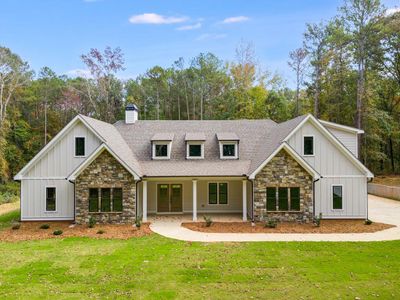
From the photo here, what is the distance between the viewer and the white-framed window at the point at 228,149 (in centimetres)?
1917

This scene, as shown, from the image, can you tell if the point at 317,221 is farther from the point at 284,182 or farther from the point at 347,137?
the point at 347,137

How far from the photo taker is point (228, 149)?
1928 centimetres

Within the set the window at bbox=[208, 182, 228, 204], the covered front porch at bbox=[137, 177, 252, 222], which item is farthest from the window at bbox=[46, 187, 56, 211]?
the window at bbox=[208, 182, 228, 204]

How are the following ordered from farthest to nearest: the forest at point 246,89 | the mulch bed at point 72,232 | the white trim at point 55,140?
the forest at point 246,89 → the white trim at point 55,140 → the mulch bed at point 72,232

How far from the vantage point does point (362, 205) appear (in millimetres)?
17281

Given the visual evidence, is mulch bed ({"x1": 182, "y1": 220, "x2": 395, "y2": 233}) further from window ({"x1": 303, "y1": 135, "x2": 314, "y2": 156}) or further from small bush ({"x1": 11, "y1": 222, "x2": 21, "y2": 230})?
small bush ({"x1": 11, "y1": 222, "x2": 21, "y2": 230})

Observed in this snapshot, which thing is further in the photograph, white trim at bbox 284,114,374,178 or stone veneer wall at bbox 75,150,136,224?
white trim at bbox 284,114,374,178

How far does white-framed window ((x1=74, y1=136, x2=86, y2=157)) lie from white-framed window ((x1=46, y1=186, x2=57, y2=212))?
2217 millimetres

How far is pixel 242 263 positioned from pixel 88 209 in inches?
368

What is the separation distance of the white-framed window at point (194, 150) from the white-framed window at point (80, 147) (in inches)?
228

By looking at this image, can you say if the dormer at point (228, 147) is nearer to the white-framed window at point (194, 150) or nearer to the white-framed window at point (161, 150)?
the white-framed window at point (194, 150)

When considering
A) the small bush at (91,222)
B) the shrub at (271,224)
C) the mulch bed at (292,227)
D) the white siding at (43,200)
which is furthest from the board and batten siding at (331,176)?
the white siding at (43,200)

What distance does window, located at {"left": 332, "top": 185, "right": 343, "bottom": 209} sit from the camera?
17.4 m

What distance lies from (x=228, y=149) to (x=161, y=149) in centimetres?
401
